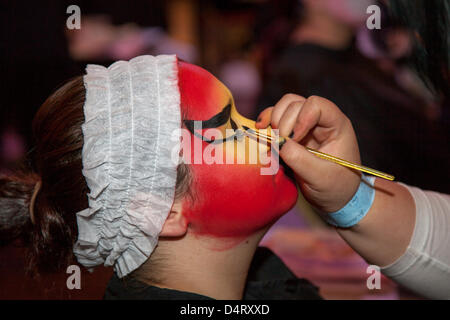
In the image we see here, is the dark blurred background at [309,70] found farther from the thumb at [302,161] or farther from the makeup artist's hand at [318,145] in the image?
the thumb at [302,161]

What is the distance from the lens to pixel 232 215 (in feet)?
3.03

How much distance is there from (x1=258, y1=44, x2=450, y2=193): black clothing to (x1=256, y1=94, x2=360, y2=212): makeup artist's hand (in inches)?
17.6

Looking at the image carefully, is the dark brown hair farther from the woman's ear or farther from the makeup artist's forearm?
the makeup artist's forearm

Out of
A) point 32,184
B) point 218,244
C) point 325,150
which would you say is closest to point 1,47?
point 32,184

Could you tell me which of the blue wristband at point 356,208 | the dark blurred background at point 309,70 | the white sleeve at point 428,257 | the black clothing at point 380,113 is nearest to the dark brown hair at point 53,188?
the dark blurred background at point 309,70

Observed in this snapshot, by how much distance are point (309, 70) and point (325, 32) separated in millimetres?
203

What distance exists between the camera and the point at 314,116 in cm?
Result: 91

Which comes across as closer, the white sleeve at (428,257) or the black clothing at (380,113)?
the white sleeve at (428,257)

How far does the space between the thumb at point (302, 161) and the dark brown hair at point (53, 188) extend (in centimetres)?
22

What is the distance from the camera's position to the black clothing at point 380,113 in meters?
1.49

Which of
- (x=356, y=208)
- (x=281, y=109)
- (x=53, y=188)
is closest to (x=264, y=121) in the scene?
(x=281, y=109)

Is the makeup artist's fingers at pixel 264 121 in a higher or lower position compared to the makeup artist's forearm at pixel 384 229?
higher

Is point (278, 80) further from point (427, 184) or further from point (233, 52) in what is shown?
point (233, 52)

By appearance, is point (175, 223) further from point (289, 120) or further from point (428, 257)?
point (428, 257)
